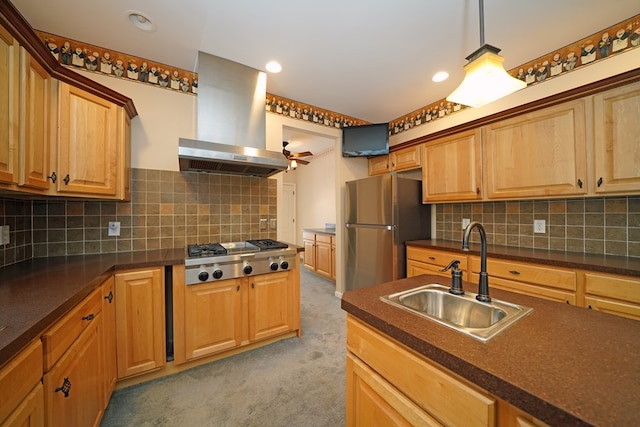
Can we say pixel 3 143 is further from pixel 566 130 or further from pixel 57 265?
pixel 566 130

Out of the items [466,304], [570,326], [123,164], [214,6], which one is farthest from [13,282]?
[570,326]

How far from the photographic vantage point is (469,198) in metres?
2.33

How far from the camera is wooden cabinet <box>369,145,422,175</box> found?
2844mm

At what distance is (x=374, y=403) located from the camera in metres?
0.86

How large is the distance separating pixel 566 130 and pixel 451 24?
1.18 metres

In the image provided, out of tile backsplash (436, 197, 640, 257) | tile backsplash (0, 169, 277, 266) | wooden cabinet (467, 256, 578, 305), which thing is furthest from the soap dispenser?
tile backsplash (0, 169, 277, 266)

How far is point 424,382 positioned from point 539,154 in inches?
84.7

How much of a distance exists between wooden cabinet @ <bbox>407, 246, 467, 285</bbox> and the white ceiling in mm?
1771

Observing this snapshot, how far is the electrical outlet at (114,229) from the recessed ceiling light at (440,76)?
323 cm

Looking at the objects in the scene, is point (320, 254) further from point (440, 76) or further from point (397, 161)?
point (440, 76)

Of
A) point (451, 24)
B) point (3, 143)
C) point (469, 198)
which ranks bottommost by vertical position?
point (469, 198)

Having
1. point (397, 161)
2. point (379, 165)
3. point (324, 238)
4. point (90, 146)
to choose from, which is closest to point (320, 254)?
point (324, 238)

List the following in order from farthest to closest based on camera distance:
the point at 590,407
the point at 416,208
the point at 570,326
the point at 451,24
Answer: the point at 416,208, the point at 451,24, the point at 570,326, the point at 590,407

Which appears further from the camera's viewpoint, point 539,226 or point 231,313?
point 539,226
